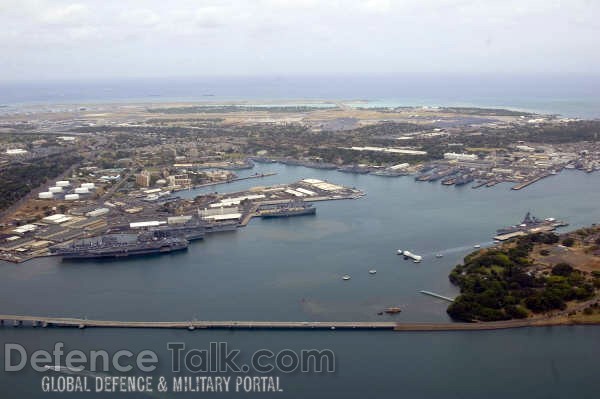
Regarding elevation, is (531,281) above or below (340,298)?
above

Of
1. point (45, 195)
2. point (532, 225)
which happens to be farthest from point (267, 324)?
point (45, 195)

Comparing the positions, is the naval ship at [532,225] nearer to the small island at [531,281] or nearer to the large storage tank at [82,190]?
the small island at [531,281]

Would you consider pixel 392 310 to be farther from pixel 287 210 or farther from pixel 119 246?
pixel 287 210

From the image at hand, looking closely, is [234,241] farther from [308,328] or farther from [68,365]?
[68,365]

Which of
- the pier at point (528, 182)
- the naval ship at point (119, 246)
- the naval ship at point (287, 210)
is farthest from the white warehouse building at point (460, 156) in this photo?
the naval ship at point (119, 246)

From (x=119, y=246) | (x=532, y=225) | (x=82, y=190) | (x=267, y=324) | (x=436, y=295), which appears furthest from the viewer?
(x=82, y=190)
